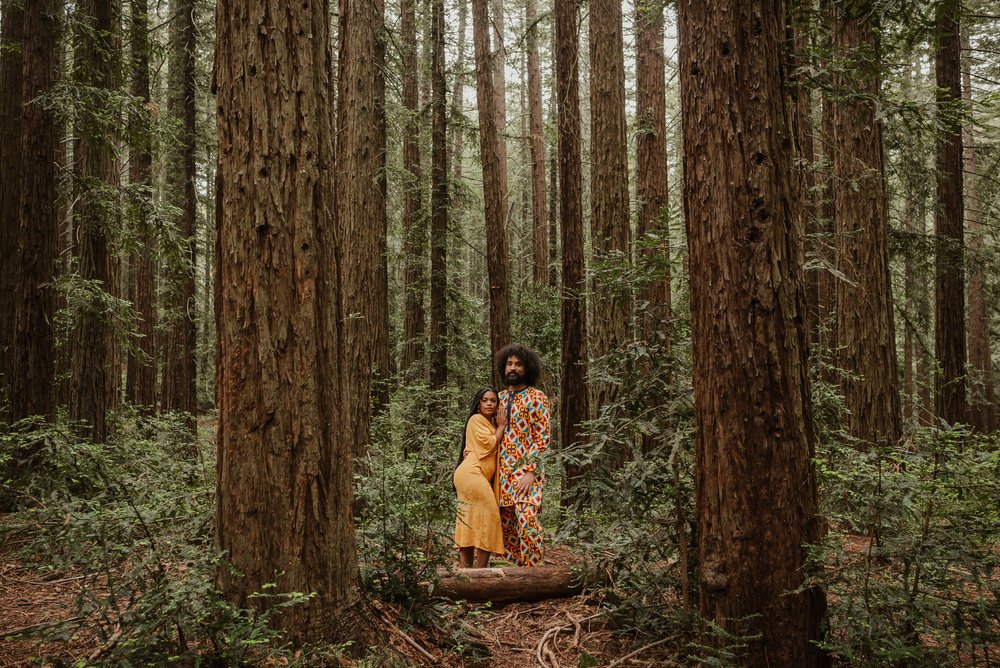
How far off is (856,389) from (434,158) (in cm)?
959

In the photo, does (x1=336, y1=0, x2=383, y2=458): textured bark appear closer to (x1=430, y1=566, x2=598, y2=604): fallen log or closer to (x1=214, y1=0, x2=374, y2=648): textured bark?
(x1=430, y1=566, x2=598, y2=604): fallen log

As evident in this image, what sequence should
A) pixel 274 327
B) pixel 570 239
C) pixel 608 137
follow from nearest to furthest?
pixel 274 327 → pixel 608 137 → pixel 570 239

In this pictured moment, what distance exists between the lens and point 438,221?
13.9m

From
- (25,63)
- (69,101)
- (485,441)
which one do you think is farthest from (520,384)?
(25,63)

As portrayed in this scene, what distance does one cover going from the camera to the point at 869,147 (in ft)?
25.3

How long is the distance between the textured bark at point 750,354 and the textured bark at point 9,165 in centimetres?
828

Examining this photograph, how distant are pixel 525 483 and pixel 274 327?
3.69 meters

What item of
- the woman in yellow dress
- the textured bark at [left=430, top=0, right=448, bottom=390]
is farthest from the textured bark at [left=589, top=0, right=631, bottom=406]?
the textured bark at [left=430, top=0, right=448, bottom=390]

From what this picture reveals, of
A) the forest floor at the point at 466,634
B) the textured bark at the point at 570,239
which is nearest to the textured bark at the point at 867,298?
the textured bark at the point at 570,239

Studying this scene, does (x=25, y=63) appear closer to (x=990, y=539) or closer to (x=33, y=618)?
(x=33, y=618)

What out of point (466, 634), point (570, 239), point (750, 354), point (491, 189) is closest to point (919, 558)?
point (750, 354)

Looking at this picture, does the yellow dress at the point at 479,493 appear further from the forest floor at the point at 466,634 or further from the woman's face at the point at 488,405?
the forest floor at the point at 466,634

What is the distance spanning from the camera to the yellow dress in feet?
20.6

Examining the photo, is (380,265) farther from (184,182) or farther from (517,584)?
(517,584)
